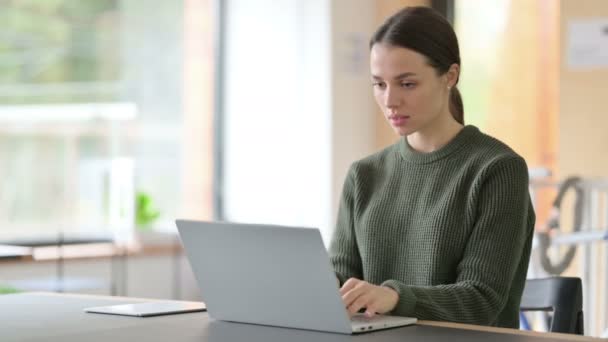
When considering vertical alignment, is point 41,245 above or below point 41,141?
below

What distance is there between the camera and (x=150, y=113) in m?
5.66

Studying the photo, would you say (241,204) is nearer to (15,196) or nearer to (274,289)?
(15,196)

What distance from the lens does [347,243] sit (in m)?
2.20

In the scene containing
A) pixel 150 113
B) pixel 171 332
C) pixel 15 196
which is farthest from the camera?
pixel 150 113

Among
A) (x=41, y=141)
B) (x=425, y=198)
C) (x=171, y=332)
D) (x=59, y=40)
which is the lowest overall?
(x=171, y=332)

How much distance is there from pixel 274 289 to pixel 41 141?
3.81m

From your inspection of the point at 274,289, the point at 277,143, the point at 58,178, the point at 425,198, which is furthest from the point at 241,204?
the point at 274,289

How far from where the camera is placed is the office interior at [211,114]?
5.01 metres

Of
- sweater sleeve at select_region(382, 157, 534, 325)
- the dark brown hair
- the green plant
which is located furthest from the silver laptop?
the green plant

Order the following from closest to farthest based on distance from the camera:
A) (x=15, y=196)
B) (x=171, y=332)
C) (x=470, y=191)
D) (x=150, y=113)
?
(x=171, y=332) < (x=470, y=191) < (x=15, y=196) < (x=150, y=113)

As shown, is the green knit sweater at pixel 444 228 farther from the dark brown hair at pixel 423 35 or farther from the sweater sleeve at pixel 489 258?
the dark brown hair at pixel 423 35

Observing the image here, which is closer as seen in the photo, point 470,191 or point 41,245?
point 470,191

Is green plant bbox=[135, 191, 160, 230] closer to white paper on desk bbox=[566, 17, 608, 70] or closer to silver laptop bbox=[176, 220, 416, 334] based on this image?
white paper on desk bbox=[566, 17, 608, 70]

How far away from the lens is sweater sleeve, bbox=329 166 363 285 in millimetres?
2186
